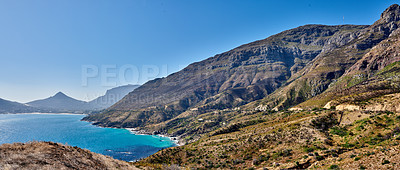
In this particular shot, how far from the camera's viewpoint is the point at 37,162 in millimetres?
14531

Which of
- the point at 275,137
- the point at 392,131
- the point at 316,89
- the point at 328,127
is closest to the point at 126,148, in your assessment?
the point at 275,137

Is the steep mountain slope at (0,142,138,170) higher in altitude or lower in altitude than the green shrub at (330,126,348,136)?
higher

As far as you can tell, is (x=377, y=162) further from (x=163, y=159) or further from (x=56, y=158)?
(x=163, y=159)

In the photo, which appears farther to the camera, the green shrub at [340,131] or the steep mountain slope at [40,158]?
the green shrub at [340,131]

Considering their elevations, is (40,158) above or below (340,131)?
above

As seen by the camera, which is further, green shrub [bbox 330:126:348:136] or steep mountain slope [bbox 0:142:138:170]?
green shrub [bbox 330:126:348:136]

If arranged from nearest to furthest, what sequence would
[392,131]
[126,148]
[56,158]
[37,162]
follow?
[37,162] < [56,158] < [392,131] < [126,148]

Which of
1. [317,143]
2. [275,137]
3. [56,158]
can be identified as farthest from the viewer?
[275,137]

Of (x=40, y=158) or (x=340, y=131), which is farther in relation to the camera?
(x=340, y=131)

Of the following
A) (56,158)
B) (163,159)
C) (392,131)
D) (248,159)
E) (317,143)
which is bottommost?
(163,159)

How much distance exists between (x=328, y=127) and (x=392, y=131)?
2133 centimetres

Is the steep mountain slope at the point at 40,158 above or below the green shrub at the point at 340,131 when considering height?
above

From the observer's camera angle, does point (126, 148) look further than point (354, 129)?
Yes

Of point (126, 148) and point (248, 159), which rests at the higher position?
point (248, 159)
